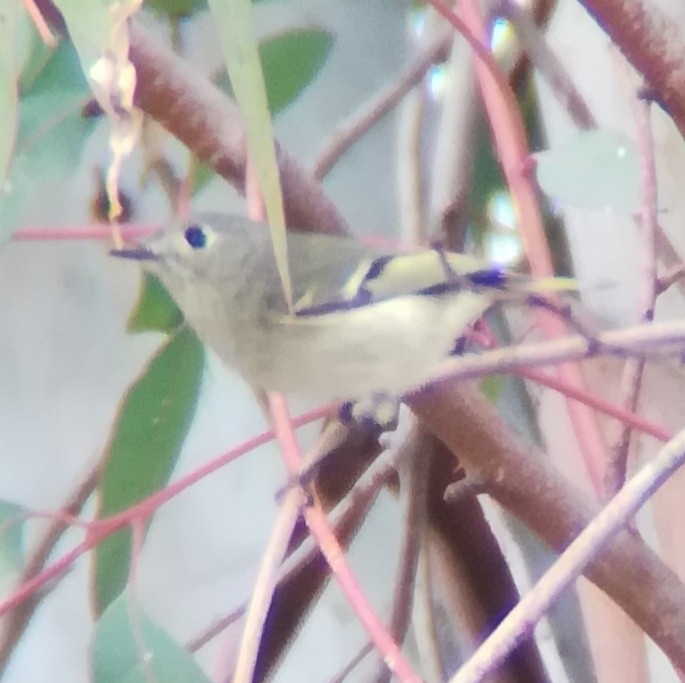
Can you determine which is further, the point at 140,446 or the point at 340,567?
the point at 140,446

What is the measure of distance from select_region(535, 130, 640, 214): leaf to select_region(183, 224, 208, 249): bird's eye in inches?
6.8

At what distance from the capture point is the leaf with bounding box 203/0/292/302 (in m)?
0.20

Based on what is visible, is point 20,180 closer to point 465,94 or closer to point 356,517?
point 356,517

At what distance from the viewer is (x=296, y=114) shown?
106cm

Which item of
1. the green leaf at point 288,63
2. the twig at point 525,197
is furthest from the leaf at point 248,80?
the green leaf at point 288,63

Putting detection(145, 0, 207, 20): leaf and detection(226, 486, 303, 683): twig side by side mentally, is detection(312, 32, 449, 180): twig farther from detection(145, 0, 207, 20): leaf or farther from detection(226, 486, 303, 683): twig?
detection(226, 486, 303, 683): twig

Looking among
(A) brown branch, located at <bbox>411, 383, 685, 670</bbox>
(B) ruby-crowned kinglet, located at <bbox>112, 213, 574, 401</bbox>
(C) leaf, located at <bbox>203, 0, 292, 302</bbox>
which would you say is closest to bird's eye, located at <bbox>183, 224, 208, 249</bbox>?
(B) ruby-crowned kinglet, located at <bbox>112, 213, 574, 401</bbox>

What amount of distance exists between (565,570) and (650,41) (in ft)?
0.73

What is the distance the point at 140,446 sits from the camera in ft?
1.88

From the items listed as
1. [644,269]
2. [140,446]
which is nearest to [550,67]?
[644,269]

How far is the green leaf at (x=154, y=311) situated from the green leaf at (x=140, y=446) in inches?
Answer: 2.9

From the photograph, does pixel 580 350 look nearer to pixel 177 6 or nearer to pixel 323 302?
pixel 323 302

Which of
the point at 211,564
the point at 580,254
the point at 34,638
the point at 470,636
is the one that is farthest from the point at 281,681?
the point at 580,254

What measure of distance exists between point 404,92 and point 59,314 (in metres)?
0.51
